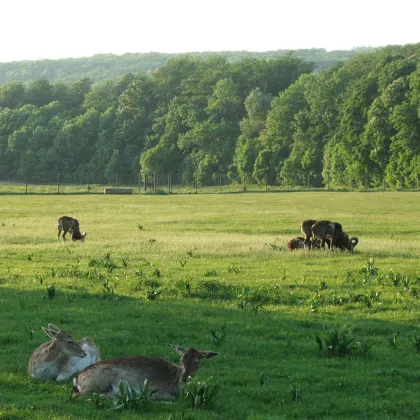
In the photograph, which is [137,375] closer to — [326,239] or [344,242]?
[344,242]

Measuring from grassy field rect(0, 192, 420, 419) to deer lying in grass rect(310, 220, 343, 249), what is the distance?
86 centimetres

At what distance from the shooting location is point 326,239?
89.6ft

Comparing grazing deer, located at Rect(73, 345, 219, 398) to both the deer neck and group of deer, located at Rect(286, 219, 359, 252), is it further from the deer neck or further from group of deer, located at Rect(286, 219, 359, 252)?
group of deer, located at Rect(286, 219, 359, 252)

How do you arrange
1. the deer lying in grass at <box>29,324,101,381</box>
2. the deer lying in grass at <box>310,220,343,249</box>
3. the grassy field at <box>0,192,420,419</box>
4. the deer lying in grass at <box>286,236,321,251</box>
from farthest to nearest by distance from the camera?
the deer lying in grass at <box>286,236,321,251</box>
the deer lying in grass at <box>310,220,343,249</box>
the deer lying in grass at <box>29,324,101,381</box>
the grassy field at <box>0,192,420,419</box>

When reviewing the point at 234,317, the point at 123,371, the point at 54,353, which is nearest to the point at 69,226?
the point at 234,317

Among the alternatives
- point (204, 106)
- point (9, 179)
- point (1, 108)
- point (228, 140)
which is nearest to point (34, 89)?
point (1, 108)

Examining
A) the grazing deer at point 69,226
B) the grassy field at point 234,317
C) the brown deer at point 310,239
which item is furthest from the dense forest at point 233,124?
the grassy field at point 234,317

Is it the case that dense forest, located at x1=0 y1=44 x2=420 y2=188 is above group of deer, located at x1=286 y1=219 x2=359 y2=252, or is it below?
above

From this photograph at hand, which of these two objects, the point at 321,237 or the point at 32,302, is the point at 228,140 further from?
the point at 32,302

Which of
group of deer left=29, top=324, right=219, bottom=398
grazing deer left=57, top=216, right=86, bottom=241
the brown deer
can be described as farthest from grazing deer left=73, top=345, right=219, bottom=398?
grazing deer left=57, top=216, right=86, bottom=241

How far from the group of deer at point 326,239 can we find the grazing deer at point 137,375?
56.2 feet

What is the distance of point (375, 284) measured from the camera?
770 inches

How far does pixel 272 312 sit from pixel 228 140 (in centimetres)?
12355

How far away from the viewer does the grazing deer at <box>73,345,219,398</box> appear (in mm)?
9898
